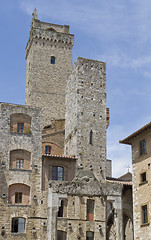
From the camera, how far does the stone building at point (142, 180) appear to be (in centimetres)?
3216

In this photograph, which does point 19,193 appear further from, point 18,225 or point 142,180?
point 142,180

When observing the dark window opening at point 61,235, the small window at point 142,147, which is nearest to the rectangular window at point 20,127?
the dark window opening at point 61,235

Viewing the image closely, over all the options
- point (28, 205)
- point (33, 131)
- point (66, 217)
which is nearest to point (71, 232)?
point (66, 217)

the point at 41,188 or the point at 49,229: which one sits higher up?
the point at 41,188

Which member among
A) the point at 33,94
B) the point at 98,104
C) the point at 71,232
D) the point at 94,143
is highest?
the point at 33,94

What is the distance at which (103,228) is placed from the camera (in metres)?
38.6

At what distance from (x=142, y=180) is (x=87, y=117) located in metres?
10.3

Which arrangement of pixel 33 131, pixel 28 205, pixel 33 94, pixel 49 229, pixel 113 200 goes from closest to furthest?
pixel 49 229, pixel 113 200, pixel 28 205, pixel 33 131, pixel 33 94

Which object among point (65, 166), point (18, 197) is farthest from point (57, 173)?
point (18, 197)

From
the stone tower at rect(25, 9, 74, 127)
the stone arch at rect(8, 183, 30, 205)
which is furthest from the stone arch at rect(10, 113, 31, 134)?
the stone tower at rect(25, 9, 74, 127)

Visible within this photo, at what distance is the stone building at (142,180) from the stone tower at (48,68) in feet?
72.5

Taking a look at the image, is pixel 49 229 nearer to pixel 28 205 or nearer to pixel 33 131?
pixel 28 205

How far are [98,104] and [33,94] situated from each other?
15878 millimetres

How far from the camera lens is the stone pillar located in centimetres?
2877
